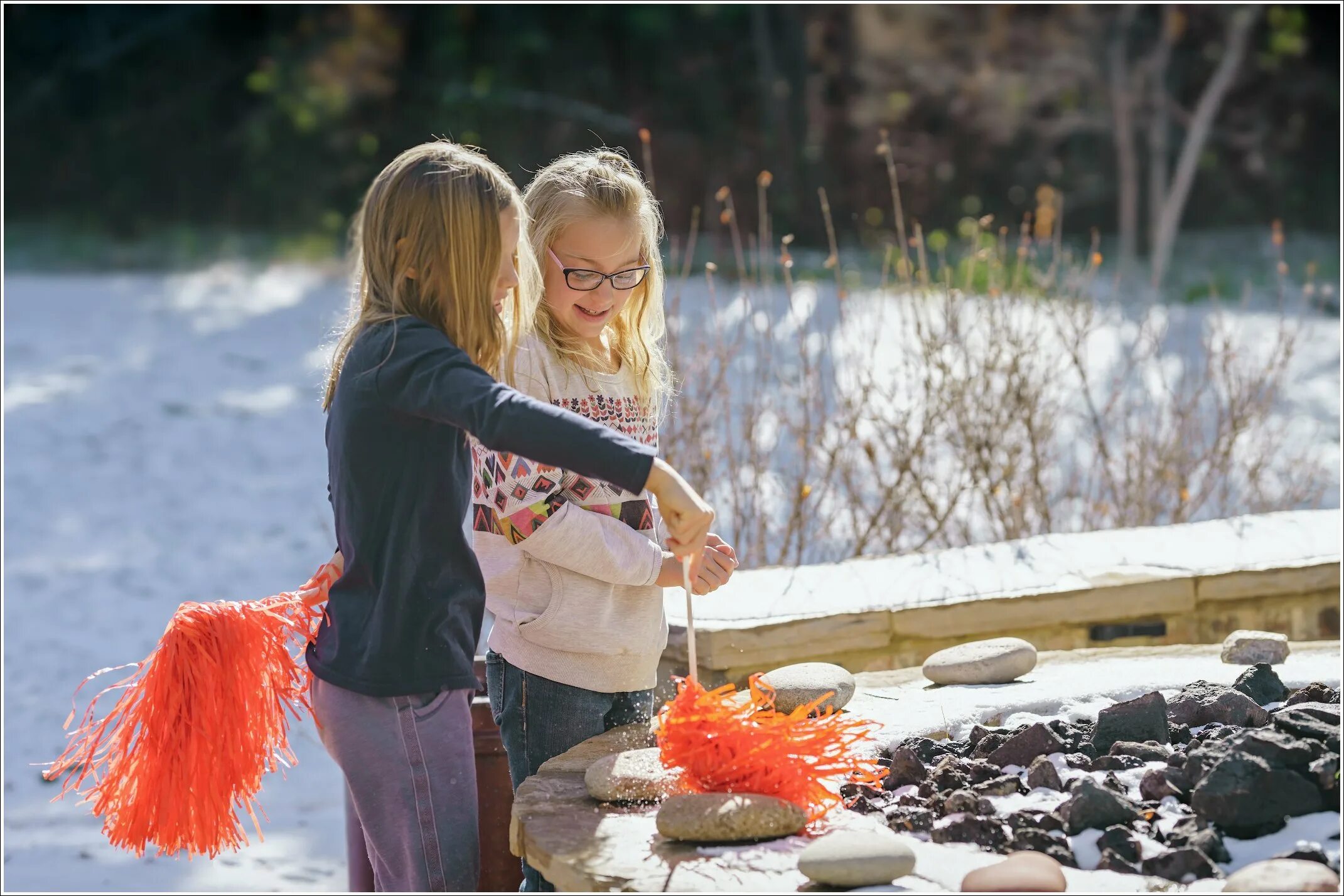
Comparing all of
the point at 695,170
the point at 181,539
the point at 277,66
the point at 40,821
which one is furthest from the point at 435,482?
the point at 277,66

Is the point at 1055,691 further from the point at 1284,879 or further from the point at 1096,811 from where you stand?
the point at 1284,879

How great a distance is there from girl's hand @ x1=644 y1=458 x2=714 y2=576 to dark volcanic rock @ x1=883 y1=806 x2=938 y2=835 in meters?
0.63

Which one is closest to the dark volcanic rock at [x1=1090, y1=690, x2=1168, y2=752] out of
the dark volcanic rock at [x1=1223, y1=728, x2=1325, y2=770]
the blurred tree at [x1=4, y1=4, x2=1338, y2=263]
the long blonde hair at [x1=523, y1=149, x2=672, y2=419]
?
the dark volcanic rock at [x1=1223, y1=728, x2=1325, y2=770]

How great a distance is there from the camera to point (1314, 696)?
261 cm

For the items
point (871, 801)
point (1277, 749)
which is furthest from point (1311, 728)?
point (871, 801)

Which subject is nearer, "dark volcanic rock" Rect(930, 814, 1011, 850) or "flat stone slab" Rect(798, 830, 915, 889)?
"flat stone slab" Rect(798, 830, 915, 889)

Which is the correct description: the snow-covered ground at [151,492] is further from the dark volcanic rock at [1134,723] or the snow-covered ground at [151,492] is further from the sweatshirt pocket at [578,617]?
the dark volcanic rock at [1134,723]

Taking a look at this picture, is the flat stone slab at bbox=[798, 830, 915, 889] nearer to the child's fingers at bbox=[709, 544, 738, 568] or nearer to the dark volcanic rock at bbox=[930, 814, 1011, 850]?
the dark volcanic rock at bbox=[930, 814, 1011, 850]

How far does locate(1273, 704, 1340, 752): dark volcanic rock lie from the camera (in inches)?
86.3

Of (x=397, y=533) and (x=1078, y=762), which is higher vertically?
(x=397, y=533)

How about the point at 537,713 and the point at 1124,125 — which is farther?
the point at 1124,125

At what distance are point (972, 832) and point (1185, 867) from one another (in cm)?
30

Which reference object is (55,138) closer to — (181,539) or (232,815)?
(181,539)

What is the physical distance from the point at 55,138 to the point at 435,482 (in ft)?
42.2
